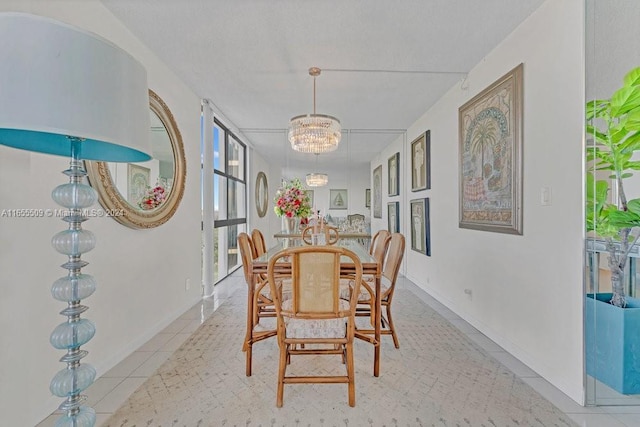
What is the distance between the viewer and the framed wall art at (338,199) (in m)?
11.8

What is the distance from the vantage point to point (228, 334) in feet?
9.09

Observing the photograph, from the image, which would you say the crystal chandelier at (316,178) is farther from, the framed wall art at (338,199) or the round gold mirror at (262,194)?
the framed wall art at (338,199)

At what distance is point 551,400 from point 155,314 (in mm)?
3015

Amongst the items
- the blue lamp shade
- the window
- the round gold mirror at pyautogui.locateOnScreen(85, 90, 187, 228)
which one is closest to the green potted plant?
the blue lamp shade

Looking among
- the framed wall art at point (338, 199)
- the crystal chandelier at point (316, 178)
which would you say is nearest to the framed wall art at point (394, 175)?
the crystal chandelier at point (316, 178)

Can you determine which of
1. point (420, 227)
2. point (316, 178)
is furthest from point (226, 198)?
point (420, 227)

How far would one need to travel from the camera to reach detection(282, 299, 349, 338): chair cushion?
1786 millimetres

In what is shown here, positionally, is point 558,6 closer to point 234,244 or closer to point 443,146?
point 443,146

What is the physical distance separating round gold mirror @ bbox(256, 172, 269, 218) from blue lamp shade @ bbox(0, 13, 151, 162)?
21.5 ft

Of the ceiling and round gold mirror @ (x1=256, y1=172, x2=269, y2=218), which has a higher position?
the ceiling

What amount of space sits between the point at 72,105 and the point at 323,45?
86.8 inches

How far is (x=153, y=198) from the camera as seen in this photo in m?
2.75

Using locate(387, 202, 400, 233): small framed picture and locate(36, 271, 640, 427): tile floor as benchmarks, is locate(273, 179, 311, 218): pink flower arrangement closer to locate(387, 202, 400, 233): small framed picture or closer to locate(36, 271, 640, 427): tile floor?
locate(36, 271, 640, 427): tile floor

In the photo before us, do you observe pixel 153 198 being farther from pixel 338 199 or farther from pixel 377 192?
pixel 338 199
